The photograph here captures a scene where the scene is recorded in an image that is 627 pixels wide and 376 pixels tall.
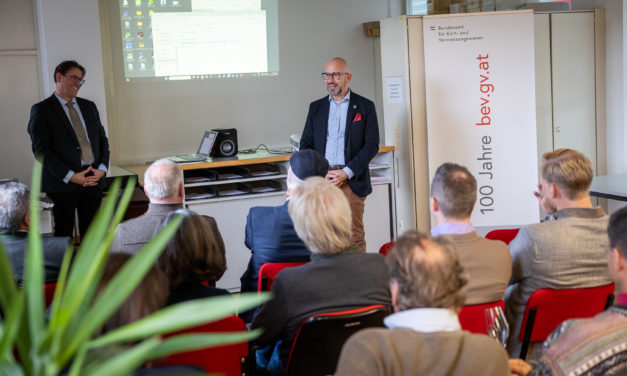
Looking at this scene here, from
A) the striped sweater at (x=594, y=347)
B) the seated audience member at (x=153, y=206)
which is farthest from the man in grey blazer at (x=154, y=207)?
the striped sweater at (x=594, y=347)

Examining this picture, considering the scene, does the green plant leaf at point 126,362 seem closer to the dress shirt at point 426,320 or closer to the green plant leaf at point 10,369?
the green plant leaf at point 10,369

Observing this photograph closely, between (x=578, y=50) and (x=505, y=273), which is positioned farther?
(x=578, y=50)

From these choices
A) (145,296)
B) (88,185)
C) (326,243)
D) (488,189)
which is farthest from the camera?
(488,189)

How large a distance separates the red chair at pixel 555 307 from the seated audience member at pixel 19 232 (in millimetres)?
1814

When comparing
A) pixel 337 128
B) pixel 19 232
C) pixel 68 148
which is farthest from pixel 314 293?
pixel 68 148

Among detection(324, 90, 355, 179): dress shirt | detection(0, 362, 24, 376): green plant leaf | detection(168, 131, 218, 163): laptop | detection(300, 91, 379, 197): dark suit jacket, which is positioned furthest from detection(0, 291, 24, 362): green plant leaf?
detection(168, 131, 218, 163): laptop

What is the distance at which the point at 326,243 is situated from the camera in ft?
8.27

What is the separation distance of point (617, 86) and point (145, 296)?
19.2 feet

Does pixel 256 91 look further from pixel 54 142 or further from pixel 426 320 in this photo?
pixel 426 320

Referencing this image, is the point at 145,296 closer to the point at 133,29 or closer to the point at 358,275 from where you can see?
the point at 358,275

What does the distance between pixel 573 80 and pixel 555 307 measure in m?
4.51

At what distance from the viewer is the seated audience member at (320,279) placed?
241cm

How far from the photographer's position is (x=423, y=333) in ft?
5.52

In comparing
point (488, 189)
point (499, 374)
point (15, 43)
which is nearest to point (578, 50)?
point (488, 189)
